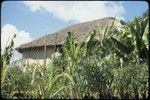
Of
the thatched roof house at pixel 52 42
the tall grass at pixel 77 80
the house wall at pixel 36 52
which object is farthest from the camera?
the house wall at pixel 36 52

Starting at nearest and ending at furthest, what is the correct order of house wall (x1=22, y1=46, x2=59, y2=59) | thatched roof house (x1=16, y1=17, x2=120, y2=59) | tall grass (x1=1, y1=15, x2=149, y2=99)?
1. tall grass (x1=1, y1=15, x2=149, y2=99)
2. thatched roof house (x1=16, y1=17, x2=120, y2=59)
3. house wall (x1=22, y1=46, x2=59, y2=59)

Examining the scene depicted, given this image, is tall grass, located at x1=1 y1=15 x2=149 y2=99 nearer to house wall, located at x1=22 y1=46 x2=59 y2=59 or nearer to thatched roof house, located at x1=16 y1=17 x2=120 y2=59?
thatched roof house, located at x1=16 y1=17 x2=120 y2=59

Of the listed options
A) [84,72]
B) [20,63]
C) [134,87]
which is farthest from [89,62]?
[20,63]

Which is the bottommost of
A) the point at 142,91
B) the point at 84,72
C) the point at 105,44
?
the point at 142,91

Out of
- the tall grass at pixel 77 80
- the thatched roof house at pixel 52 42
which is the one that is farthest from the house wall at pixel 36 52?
the tall grass at pixel 77 80

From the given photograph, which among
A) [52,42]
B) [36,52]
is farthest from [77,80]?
[36,52]

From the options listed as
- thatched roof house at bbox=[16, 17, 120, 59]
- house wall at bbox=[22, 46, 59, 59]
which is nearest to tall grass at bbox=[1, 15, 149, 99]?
thatched roof house at bbox=[16, 17, 120, 59]

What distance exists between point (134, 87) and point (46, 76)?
7.29ft

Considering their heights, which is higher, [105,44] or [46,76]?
[105,44]

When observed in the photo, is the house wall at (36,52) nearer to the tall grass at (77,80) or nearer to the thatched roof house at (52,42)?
the thatched roof house at (52,42)

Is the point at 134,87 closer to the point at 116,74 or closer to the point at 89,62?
the point at 116,74

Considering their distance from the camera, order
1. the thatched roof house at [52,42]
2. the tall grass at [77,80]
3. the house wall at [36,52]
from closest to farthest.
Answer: the tall grass at [77,80], the thatched roof house at [52,42], the house wall at [36,52]

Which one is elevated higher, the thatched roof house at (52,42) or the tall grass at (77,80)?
the thatched roof house at (52,42)

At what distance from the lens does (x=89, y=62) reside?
7672 mm
